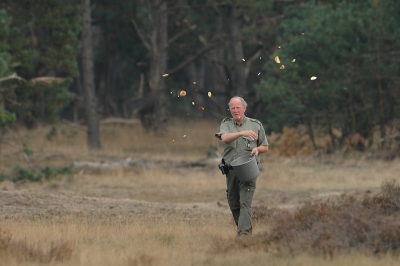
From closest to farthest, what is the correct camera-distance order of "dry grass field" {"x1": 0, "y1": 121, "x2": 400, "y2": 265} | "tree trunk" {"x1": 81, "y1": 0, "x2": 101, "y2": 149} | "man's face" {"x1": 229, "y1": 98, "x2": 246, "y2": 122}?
"dry grass field" {"x1": 0, "y1": 121, "x2": 400, "y2": 265} → "man's face" {"x1": 229, "y1": 98, "x2": 246, "y2": 122} → "tree trunk" {"x1": 81, "y1": 0, "x2": 101, "y2": 149}

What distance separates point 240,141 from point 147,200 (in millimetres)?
9149

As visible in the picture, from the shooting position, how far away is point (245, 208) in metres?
11.0

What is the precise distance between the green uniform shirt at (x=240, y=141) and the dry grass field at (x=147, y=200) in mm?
986

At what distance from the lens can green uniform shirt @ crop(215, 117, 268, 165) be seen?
10984mm

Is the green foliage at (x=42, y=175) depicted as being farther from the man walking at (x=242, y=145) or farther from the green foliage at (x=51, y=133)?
the man walking at (x=242, y=145)

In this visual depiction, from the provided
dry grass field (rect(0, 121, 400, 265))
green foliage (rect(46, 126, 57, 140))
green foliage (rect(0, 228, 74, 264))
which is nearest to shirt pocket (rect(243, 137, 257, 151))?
dry grass field (rect(0, 121, 400, 265))

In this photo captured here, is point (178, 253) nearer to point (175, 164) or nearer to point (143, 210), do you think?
point (143, 210)

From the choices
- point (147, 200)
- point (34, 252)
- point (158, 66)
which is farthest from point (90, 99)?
point (34, 252)

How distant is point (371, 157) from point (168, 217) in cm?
1392

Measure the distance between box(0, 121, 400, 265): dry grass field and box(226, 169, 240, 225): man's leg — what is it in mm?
365

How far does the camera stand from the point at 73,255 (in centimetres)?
966

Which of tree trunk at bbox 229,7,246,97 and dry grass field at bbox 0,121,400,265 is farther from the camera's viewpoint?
tree trunk at bbox 229,7,246,97

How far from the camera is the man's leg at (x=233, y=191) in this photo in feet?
36.6

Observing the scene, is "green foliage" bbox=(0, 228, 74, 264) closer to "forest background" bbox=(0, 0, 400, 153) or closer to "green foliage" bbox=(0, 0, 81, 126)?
"forest background" bbox=(0, 0, 400, 153)
